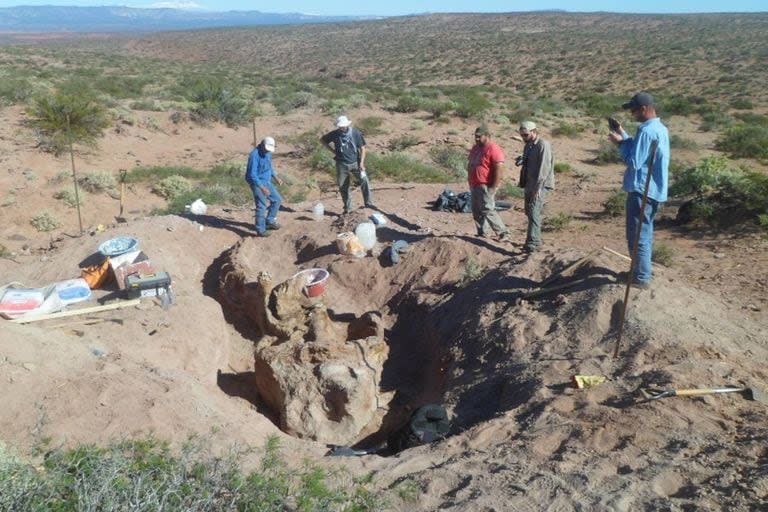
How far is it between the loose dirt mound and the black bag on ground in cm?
15

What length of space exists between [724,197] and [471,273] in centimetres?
480

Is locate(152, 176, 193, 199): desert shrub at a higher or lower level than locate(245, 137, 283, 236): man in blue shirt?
lower

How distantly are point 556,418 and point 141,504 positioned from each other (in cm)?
285

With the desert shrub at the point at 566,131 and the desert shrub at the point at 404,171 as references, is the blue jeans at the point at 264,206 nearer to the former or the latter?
the desert shrub at the point at 404,171

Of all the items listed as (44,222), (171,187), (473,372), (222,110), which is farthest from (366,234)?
(222,110)

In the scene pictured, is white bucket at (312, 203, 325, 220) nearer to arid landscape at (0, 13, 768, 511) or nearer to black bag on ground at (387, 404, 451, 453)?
arid landscape at (0, 13, 768, 511)

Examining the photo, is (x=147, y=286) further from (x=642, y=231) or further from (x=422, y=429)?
(x=642, y=231)

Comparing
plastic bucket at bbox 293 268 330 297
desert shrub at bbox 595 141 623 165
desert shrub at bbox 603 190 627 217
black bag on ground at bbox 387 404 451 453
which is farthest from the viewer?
desert shrub at bbox 595 141 623 165

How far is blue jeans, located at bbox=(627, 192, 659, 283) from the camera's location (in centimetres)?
562

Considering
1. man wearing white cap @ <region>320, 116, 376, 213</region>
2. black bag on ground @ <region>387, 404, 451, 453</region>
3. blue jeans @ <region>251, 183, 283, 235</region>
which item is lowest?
black bag on ground @ <region>387, 404, 451, 453</region>

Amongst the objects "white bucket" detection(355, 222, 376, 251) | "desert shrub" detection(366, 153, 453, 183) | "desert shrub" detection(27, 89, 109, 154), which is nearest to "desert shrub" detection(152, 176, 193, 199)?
"desert shrub" detection(27, 89, 109, 154)

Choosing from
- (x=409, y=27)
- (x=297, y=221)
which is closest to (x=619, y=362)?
(x=297, y=221)

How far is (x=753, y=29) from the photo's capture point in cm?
6762

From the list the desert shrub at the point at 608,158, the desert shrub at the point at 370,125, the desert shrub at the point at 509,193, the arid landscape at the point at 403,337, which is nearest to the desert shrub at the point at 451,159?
the arid landscape at the point at 403,337
